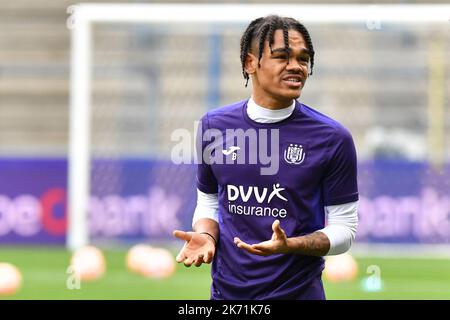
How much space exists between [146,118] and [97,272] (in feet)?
15.2

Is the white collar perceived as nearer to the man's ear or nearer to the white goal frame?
the man's ear

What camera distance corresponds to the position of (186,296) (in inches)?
406

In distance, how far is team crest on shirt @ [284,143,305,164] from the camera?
486cm

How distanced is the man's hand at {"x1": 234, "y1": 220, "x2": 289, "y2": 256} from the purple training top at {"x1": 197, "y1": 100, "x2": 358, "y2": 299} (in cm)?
23

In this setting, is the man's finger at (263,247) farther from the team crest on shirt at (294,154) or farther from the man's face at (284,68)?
the man's face at (284,68)

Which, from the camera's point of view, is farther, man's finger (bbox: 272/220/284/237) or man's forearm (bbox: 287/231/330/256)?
man's forearm (bbox: 287/231/330/256)

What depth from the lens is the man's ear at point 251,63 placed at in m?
4.91

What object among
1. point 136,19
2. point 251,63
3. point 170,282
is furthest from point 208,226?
point 136,19

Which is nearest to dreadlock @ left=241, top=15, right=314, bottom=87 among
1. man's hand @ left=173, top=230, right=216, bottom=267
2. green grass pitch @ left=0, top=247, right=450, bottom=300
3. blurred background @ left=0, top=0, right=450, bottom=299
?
man's hand @ left=173, top=230, right=216, bottom=267

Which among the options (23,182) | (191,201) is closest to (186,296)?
(191,201)

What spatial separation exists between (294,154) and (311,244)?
43 centimetres

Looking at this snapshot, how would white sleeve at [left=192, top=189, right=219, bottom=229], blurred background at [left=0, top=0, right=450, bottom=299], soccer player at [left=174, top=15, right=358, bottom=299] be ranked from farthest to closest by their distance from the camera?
blurred background at [left=0, top=0, right=450, bottom=299] < white sleeve at [left=192, top=189, right=219, bottom=229] < soccer player at [left=174, top=15, right=358, bottom=299]

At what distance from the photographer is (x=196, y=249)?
4895 millimetres

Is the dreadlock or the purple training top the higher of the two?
the dreadlock
